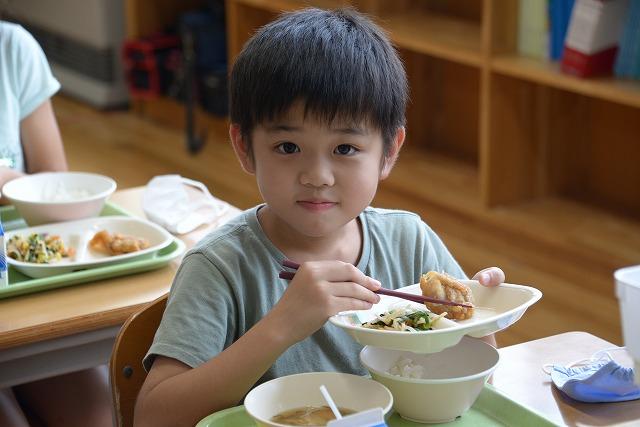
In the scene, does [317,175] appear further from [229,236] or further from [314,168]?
[229,236]

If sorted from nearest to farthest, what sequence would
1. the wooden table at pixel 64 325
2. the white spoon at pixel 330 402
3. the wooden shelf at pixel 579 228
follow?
1. the white spoon at pixel 330 402
2. the wooden table at pixel 64 325
3. the wooden shelf at pixel 579 228

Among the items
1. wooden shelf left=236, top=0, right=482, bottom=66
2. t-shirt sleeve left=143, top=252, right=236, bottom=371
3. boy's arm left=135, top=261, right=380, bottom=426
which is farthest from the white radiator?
boy's arm left=135, top=261, right=380, bottom=426

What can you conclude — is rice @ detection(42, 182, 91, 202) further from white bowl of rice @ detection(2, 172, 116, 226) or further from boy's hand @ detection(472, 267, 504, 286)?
boy's hand @ detection(472, 267, 504, 286)

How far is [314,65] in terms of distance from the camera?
1316mm

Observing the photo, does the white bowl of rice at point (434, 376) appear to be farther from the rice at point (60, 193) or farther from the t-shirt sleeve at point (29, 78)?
the t-shirt sleeve at point (29, 78)

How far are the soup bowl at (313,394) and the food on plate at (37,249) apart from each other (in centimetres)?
81

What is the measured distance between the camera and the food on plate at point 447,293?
124cm

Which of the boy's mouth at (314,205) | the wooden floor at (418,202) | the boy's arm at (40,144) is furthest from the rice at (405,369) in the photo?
the wooden floor at (418,202)

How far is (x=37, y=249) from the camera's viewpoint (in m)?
1.89

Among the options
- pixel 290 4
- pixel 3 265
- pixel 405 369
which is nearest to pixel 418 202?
pixel 290 4

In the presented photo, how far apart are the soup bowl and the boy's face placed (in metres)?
0.22

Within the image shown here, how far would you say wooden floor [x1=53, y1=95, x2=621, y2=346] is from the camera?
120 inches

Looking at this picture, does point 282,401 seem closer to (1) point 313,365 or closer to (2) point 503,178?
(1) point 313,365

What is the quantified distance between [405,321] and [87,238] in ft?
3.06
